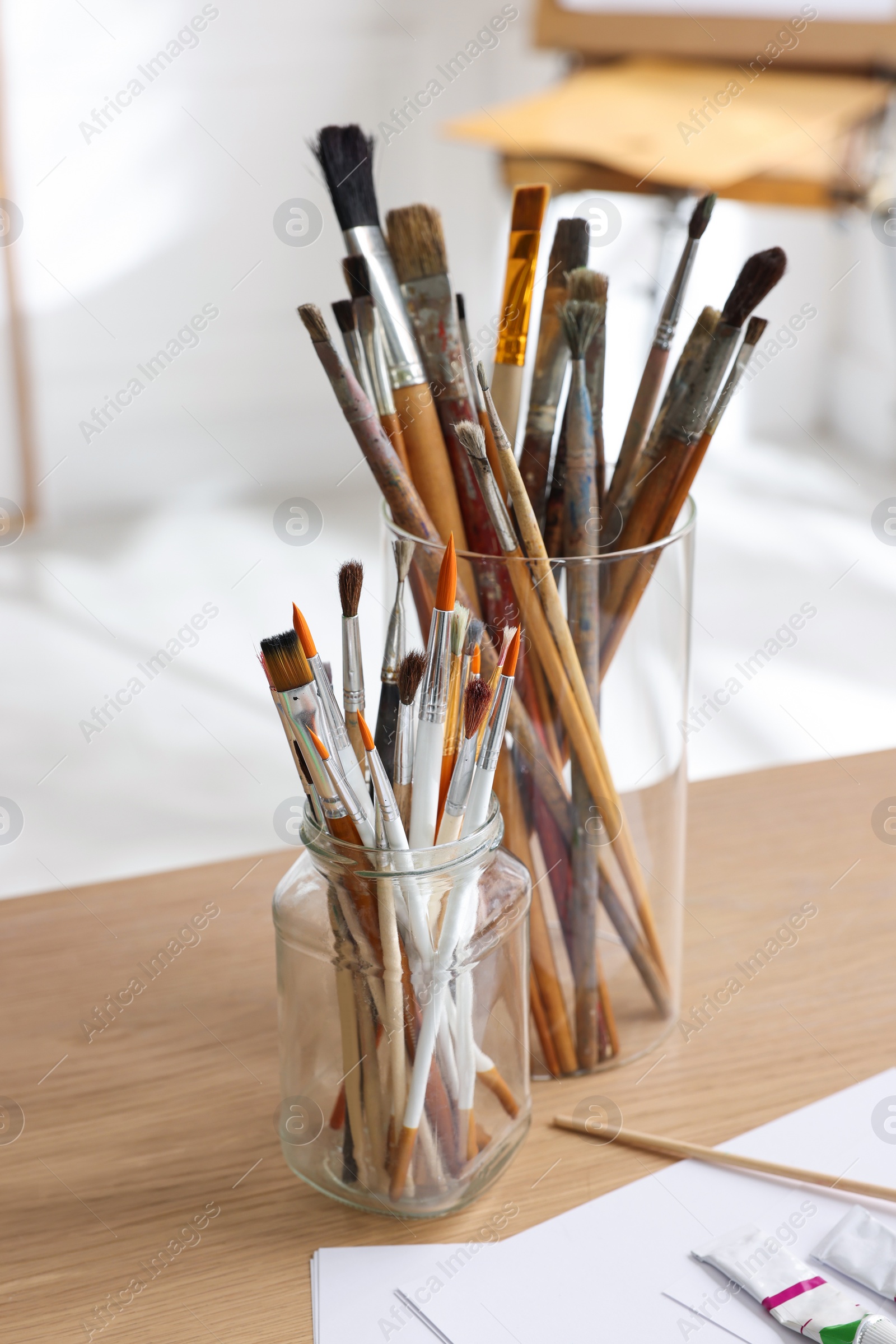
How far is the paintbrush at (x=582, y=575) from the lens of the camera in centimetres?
50

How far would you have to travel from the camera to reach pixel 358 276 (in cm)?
50

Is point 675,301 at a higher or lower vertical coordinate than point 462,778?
higher

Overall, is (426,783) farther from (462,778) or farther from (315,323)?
(315,323)

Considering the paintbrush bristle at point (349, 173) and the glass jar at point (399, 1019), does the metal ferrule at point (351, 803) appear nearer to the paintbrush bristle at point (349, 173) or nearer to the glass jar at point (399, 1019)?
the glass jar at point (399, 1019)

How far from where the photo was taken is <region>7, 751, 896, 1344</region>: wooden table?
476 mm

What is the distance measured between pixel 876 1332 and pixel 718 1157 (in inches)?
3.9

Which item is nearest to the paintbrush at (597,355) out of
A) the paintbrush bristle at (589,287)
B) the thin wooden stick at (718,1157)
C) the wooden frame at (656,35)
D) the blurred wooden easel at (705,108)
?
the paintbrush bristle at (589,287)

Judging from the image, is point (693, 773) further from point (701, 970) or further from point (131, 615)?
point (701, 970)

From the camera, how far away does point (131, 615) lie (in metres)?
2.26

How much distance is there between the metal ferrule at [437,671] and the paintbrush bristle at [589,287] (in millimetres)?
148

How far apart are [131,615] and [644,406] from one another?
6.02ft

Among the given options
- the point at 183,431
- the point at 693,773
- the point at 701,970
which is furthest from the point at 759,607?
the point at 701,970

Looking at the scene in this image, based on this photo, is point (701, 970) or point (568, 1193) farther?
point (701, 970)

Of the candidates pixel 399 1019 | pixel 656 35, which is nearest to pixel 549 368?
pixel 399 1019
